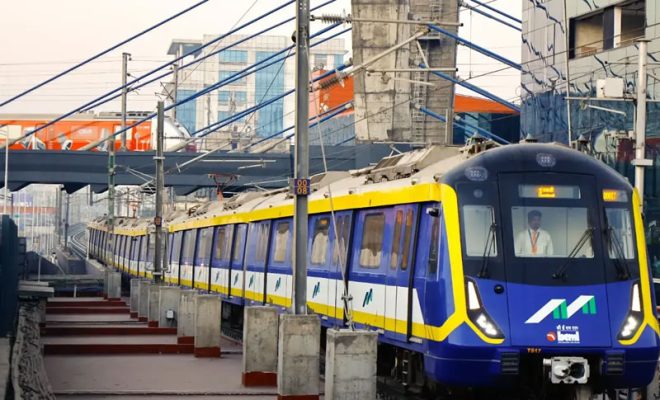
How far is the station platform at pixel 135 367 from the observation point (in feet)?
60.9

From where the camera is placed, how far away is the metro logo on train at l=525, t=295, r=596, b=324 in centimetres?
1491

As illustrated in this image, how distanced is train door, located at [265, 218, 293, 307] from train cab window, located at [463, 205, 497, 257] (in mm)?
8955

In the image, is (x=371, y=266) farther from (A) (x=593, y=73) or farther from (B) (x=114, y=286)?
(B) (x=114, y=286)

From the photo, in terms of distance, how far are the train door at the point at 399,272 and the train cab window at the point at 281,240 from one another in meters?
7.53

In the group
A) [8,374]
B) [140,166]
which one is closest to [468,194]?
[8,374]

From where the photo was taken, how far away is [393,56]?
157 feet

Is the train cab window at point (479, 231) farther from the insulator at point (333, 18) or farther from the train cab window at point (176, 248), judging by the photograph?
the train cab window at point (176, 248)

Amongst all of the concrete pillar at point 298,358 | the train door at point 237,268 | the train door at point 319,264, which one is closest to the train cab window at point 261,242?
the train door at point 237,268

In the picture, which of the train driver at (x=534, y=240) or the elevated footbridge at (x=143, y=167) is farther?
the elevated footbridge at (x=143, y=167)

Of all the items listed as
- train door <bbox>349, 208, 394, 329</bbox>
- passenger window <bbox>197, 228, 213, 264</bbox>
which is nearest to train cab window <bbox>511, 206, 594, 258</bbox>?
train door <bbox>349, 208, 394, 329</bbox>

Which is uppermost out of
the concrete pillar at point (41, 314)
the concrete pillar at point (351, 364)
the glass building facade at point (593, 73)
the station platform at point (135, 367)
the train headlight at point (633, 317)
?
the glass building facade at point (593, 73)

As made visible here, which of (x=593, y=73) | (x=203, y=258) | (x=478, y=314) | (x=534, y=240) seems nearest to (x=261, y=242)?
(x=203, y=258)

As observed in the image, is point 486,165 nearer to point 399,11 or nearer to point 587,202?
point 587,202

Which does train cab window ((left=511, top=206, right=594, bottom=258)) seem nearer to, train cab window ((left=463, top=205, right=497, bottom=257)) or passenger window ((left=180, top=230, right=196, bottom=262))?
train cab window ((left=463, top=205, right=497, bottom=257))
